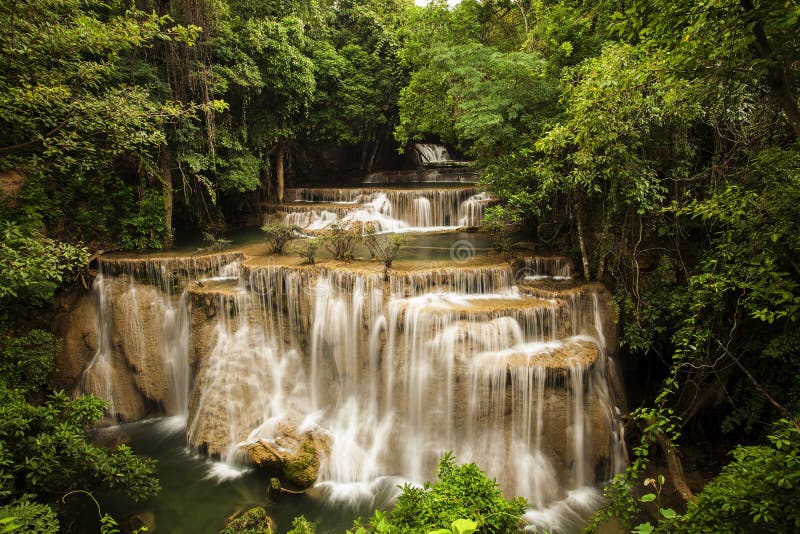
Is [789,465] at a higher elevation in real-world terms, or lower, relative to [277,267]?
lower

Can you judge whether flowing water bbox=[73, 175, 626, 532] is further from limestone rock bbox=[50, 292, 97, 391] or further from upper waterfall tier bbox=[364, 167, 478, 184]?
upper waterfall tier bbox=[364, 167, 478, 184]

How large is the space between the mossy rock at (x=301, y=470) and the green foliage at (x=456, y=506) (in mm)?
3726

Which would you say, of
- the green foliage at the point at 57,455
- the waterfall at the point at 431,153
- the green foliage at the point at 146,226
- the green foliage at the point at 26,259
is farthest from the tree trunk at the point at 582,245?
the waterfall at the point at 431,153

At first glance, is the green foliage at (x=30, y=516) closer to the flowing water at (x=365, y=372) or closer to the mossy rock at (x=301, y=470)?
the flowing water at (x=365, y=372)

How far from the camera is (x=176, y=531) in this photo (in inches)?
271

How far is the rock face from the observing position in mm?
7730

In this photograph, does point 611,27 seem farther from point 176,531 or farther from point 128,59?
point 128,59

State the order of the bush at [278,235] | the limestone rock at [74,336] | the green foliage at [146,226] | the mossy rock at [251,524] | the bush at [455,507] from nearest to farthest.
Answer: the bush at [455,507] → the mossy rock at [251,524] → the limestone rock at [74,336] → the bush at [278,235] → the green foliage at [146,226]

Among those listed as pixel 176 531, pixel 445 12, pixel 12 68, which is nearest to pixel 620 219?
pixel 445 12

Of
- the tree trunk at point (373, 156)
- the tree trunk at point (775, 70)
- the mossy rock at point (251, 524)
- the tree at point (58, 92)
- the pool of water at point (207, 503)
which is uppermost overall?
the tree trunk at point (373, 156)

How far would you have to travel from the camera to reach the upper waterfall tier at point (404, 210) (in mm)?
14500

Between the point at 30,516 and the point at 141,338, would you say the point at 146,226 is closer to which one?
the point at 141,338

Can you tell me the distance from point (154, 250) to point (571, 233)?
1142 centimetres

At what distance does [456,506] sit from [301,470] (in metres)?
4.23
